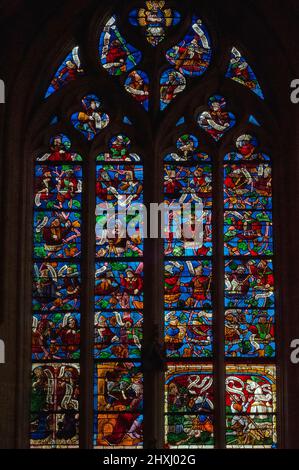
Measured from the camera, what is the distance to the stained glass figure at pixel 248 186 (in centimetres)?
1841

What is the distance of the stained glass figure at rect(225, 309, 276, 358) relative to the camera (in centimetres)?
1786

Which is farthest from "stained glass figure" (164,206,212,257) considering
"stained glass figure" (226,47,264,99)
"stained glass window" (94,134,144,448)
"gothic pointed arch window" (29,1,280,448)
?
"stained glass figure" (226,47,264,99)

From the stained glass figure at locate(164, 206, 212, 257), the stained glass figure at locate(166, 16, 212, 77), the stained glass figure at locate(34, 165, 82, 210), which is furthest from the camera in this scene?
the stained glass figure at locate(166, 16, 212, 77)

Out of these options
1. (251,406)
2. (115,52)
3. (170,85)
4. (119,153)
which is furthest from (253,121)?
(251,406)

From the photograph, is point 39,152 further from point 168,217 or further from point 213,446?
point 213,446

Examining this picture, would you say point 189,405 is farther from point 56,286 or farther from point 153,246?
point 56,286

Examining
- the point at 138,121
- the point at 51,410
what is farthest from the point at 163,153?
→ the point at 51,410

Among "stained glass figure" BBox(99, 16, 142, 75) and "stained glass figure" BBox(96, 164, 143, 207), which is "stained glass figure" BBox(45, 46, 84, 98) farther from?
"stained glass figure" BBox(96, 164, 143, 207)

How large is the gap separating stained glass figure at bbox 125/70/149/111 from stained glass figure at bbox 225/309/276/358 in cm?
258

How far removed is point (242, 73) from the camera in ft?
62.2

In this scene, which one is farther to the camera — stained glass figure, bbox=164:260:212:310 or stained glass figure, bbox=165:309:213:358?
stained glass figure, bbox=164:260:212:310

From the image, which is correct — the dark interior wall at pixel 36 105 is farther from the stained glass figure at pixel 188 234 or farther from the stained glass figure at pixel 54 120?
the stained glass figure at pixel 188 234

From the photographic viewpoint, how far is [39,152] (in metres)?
18.6

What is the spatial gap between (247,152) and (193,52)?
51.8 inches
